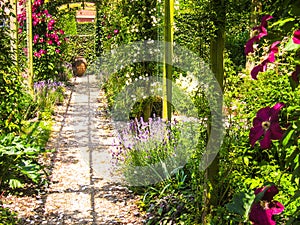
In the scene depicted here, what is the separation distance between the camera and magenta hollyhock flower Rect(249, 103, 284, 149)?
3.85ft

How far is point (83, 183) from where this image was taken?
5.07m

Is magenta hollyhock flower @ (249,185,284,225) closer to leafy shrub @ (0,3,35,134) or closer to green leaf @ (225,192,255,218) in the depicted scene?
green leaf @ (225,192,255,218)

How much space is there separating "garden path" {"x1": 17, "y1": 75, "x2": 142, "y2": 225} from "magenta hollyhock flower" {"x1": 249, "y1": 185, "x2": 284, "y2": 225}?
283 cm

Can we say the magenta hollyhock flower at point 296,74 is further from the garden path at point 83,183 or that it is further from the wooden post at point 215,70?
the garden path at point 83,183

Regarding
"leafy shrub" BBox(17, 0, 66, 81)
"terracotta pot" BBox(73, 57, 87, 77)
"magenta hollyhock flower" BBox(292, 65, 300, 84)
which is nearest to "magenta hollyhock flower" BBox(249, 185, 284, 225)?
"magenta hollyhock flower" BBox(292, 65, 300, 84)

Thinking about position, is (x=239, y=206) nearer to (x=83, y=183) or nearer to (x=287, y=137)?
(x=287, y=137)

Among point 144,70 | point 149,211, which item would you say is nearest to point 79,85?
point 144,70

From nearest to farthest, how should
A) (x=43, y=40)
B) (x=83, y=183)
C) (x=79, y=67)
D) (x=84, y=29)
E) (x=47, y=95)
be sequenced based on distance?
(x=83, y=183) → (x=47, y=95) → (x=43, y=40) → (x=79, y=67) → (x=84, y=29)

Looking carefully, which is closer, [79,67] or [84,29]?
[79,67]

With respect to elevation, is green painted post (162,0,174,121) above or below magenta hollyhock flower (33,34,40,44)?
below

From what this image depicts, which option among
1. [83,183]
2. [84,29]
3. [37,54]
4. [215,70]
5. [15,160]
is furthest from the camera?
[84,29]

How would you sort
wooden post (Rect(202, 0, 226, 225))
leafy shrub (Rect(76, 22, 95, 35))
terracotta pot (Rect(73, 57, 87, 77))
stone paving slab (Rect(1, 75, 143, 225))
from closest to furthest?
wooden post (Rect(202, 0, 226, 225)) → stone paving slab (Rect(1, 75, 143, 225)) → terracotta pot (Rect(73, 57, 87, 77)) → leafy shrub (Rect(76, 22, 95, 35))

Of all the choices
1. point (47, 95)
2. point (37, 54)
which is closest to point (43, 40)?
point (37, 54)

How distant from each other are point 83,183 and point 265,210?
404 cm
